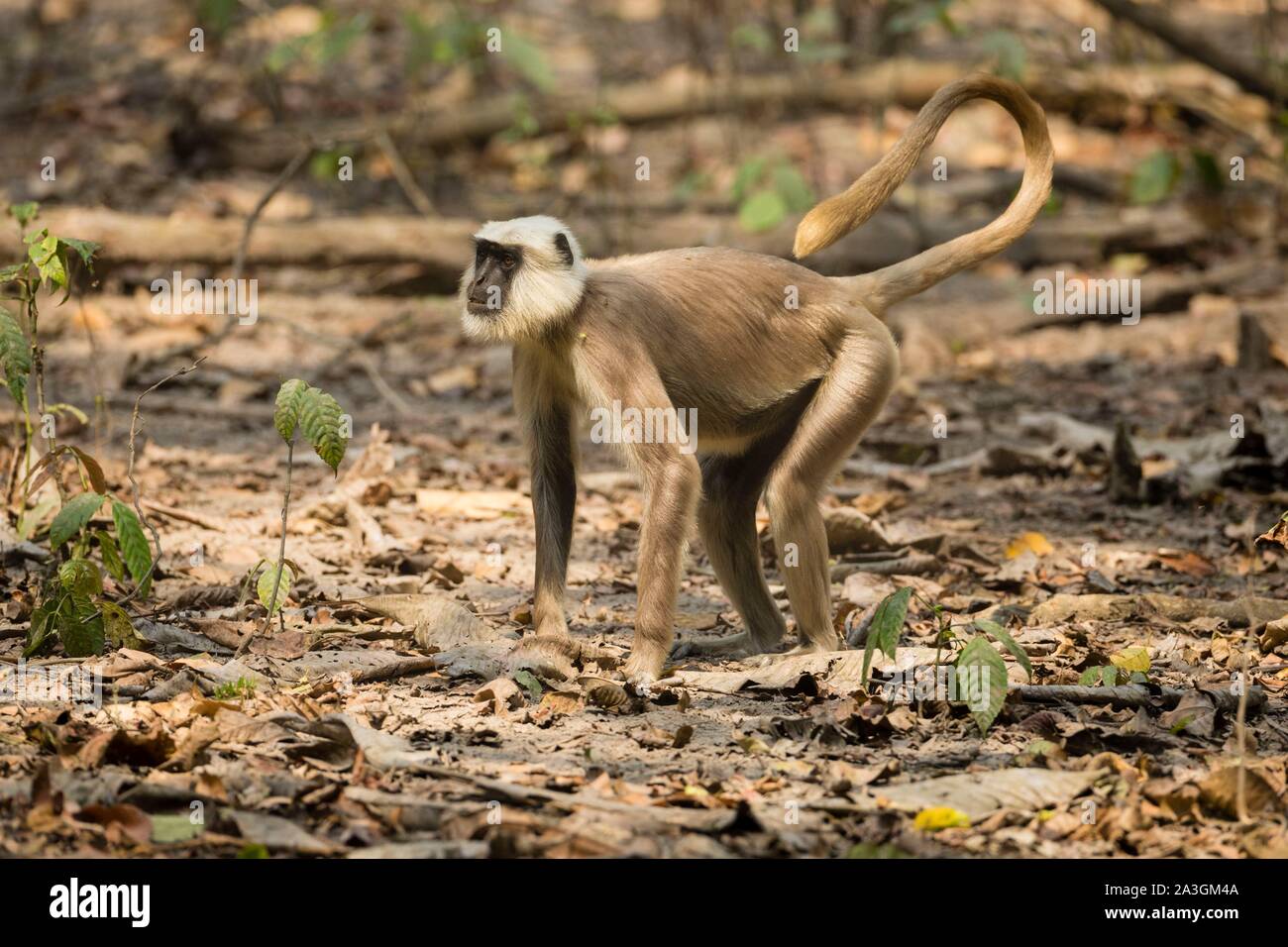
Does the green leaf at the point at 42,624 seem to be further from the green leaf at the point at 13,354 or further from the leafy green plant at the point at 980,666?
the leafy green plant at the point at 980,666

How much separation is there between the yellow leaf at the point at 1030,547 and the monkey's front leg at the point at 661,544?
2.64m

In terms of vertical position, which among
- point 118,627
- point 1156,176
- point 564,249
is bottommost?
point 118,627

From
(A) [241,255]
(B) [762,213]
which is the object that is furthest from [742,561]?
(B) [762,213]

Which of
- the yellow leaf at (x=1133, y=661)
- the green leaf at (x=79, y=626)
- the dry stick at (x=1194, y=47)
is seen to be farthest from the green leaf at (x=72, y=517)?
the dry stick at (x=1194, y=47)

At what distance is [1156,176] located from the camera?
13852mm

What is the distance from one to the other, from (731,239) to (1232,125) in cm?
600

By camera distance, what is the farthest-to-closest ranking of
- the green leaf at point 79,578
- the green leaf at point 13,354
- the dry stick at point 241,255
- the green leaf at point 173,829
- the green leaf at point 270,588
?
the dry stick at point 241,255 → the green leaf at point 270,588 → the green leaf at point 13,354 → the green leaf at point 79,578 → the green leaf at point 173,829

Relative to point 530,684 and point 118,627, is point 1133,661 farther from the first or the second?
point 118,627

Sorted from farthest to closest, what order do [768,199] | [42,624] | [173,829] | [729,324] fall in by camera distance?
[768,199], [729,324], [42,624], [173,829]

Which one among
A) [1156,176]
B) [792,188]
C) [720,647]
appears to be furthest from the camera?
[1156,176]

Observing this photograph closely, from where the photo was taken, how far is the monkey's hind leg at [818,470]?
6.30 metres

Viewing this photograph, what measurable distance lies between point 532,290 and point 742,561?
1.69 metres

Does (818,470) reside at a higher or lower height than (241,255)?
lower
